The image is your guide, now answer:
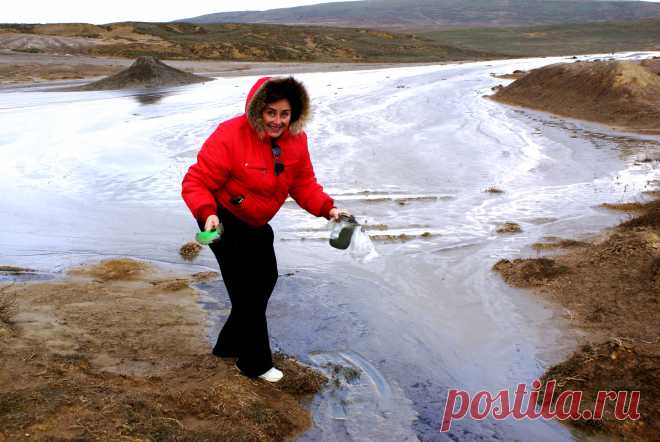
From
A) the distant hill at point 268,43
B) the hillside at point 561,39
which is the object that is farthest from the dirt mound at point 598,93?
the hillside at point 561,39

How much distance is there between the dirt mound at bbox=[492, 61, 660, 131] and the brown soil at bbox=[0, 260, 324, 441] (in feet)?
52.2

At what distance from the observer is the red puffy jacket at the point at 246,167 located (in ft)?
11.0

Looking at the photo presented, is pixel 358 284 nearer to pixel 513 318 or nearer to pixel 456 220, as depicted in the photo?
pixel 513 318

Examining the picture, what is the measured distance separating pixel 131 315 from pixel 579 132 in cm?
1493

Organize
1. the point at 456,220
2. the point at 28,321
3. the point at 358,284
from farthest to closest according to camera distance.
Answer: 1. the point at 456,220
2. the point at 358,284
3. the point at 28,321

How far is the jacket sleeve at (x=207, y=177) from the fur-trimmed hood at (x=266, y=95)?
0.20 m

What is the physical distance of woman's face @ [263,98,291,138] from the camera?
3.42 meters

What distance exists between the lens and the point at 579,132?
55.7 feet

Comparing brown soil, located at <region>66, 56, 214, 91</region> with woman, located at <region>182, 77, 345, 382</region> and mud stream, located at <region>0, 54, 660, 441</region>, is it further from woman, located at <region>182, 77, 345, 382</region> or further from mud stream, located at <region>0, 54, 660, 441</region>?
woman, located at <region>182, 77, 345, 382</region>

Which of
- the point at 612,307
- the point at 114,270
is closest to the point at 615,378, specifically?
the point at 612,307

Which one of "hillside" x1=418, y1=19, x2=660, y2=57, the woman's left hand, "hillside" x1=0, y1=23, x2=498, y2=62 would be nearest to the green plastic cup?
the woman's left hand

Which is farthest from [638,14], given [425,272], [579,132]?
[425,272]

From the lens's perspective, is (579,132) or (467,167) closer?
(467,167)

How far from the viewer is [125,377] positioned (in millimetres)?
3787
